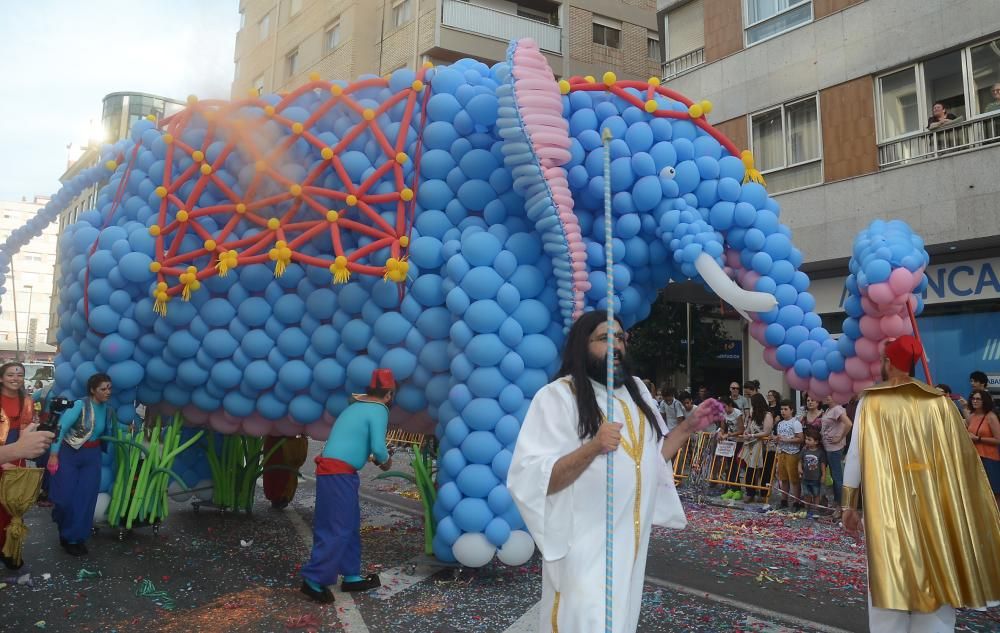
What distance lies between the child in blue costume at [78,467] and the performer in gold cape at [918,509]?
514 centimetres

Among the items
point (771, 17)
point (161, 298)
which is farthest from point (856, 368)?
point (771, 17)

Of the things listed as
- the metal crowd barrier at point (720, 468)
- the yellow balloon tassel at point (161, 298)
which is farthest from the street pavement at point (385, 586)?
the metal crowd barrier at point (720, 468)

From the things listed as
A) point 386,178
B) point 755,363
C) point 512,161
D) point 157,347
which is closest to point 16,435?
point 157,347

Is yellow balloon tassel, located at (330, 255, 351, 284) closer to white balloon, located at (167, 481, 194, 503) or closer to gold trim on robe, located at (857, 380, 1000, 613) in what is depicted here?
gold trim on robe, located at (857, 380, 1000, 613)

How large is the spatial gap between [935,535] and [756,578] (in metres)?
2.02

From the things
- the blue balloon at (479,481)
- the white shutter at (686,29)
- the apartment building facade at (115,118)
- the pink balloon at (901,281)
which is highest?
the white shutter at (686,29)

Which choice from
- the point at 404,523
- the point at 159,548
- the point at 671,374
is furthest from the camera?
the point at 671,374

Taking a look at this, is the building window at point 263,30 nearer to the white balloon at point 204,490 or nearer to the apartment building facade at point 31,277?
Answer: the white balloon at point 204,490

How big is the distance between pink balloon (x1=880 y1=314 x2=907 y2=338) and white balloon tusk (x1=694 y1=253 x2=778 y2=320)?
1.98 feet

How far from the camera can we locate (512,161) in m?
4.68

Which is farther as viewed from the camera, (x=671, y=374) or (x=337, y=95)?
(x=671, y=374)

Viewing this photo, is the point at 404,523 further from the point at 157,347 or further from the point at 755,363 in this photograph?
the point at 755,363

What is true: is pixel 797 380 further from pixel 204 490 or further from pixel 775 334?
pixel 204 490

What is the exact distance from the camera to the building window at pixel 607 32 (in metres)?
21.2
